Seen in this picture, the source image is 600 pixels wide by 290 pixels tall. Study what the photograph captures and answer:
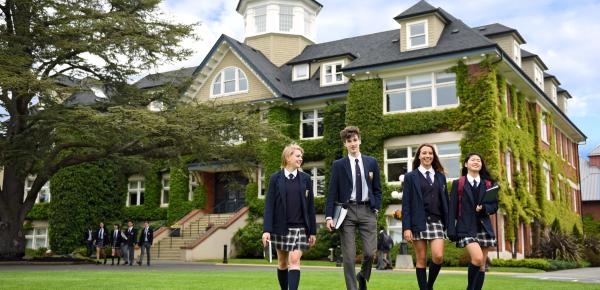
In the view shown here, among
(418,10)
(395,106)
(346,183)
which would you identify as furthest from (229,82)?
(346,183)

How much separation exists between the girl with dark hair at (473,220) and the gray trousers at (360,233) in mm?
Answer: 1061

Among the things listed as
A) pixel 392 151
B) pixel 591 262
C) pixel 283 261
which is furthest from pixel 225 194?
pixel 283 261

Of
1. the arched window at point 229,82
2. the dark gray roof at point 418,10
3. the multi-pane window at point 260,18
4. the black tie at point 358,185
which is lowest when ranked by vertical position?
the black tie at point 358,185

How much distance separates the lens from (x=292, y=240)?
762cm

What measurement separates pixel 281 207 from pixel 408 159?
2108 cm

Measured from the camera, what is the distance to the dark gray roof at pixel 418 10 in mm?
29281

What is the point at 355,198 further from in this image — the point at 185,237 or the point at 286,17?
the point at 286,17

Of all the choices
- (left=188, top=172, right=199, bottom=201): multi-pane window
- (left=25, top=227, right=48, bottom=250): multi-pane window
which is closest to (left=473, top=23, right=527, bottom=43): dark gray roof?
(left=188, top=172, right=199, bottom=201): multi-pane window

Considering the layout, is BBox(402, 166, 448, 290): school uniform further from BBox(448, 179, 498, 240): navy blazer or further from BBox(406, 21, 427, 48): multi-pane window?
BBox(406, 21, 427, 48): multi-pane window

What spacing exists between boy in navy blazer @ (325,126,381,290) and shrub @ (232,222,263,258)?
77.2 ft

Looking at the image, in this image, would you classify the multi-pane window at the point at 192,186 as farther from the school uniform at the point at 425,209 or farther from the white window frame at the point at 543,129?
the school uniform at the point at 425,209

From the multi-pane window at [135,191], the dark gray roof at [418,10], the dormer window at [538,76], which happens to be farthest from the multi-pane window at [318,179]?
the dormer window at [538,76]

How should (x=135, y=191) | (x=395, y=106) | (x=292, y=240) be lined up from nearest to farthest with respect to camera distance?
(x=292, y=240)
(x=395, y=106)
(x=135, y=191)

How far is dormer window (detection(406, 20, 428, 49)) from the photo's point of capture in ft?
96.6
